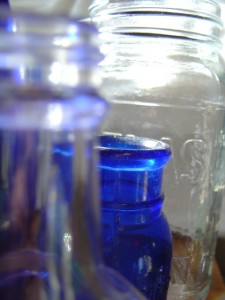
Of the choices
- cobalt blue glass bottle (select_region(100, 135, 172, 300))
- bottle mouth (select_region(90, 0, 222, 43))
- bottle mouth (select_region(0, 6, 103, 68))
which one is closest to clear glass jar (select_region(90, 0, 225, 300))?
bottle mouth (select_region(90, 0, 222, 43))

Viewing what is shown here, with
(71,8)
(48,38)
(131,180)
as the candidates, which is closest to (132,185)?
(131,180)

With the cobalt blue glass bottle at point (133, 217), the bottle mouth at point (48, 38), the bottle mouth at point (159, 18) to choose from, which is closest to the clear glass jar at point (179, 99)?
the bottle mouth at point (159, 18)

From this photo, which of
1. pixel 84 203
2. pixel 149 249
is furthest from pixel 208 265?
pixel 84 203

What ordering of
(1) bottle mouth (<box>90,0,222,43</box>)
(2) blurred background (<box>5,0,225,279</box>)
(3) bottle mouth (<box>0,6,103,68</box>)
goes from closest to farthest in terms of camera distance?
(3) bottle mouth (<box>0,6,103,68</box>)
(1) bottle mouth (<box>90,0,222,43</box>)
(2) blurred background (<box>5,0,225,279</box>)

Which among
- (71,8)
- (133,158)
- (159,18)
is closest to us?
(133,158)

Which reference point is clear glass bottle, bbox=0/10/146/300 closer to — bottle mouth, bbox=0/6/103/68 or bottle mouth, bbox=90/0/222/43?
bottle mouth, bbox=0/6/103/68

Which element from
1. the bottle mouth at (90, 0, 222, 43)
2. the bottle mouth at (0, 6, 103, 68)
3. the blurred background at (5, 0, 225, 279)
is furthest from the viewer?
the blurred background at (5, 0, 225, 279)

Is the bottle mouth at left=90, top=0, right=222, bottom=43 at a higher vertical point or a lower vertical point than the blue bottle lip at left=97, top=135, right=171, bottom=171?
higher

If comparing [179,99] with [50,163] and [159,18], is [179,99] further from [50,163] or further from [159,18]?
[50,163]

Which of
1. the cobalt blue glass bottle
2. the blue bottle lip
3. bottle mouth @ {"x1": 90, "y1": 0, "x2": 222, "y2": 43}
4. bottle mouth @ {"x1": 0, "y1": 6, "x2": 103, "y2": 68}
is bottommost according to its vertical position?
the cobalt blue glass bottle
